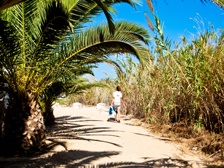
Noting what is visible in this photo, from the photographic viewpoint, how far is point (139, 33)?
7199 mm

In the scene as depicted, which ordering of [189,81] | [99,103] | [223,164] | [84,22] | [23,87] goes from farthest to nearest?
[99,103]
[189,81]
[84,22]
[23,87]
[223,164]

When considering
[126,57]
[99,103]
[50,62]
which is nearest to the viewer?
[50,62]

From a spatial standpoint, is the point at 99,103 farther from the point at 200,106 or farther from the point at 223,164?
the point at 223,164

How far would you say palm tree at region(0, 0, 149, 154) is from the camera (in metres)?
5.52

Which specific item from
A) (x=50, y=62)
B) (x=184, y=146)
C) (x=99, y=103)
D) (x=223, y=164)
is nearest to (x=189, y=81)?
(x=184, y=146)

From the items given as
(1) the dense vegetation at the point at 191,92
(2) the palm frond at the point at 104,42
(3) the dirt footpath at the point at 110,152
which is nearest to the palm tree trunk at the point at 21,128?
(3) the dirt footpath at the point at 110,152

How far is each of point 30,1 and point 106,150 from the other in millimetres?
2937

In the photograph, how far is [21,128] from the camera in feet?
18.9

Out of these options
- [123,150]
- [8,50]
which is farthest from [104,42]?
[123,150]

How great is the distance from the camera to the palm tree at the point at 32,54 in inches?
217

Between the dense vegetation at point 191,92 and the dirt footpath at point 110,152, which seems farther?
the dense vegetation at point 191,92

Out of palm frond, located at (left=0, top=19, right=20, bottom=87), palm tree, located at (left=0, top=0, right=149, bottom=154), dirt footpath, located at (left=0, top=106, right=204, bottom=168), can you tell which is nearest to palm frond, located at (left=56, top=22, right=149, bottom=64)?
palm tree, located at (left=0, top=0, right=149, bottom=154)

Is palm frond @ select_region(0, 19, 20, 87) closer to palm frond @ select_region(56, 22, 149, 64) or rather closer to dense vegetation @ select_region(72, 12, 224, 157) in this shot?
palm frond @ select_region(56, 22, 149, 64)

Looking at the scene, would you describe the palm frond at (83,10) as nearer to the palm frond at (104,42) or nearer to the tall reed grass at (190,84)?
the palm frond at (104,42)
